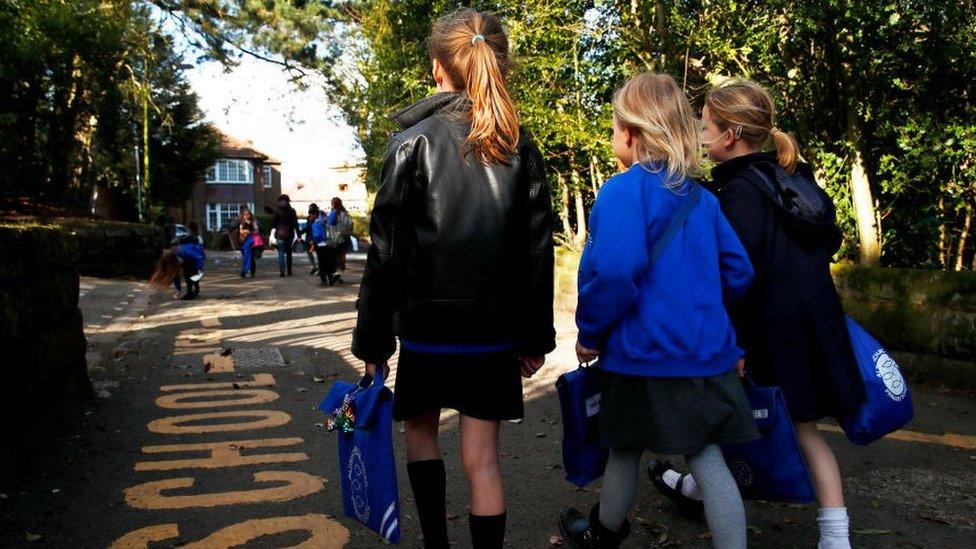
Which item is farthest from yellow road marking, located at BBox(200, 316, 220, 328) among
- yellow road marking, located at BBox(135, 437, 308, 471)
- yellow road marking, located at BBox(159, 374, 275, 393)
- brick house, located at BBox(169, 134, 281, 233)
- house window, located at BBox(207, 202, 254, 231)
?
house window, located at BBox(207, 202, 254, 231)

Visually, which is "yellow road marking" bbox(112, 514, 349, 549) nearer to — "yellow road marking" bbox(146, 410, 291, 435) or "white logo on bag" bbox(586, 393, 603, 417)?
"white logo on bag" bbox(586, 393, 603, 417)

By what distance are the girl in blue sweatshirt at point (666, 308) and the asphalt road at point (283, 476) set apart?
0.79 meters

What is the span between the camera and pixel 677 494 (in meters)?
3.56

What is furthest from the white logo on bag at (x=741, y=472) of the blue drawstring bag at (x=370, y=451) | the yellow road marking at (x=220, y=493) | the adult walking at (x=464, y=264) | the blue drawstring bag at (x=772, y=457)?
the yellow road marking at (x=220, y=493)

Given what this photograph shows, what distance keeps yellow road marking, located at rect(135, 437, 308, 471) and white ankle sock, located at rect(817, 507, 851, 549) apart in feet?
8.54

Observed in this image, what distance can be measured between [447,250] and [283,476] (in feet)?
7.08

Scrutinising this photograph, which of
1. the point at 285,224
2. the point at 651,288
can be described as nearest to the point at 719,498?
the point at 651,288

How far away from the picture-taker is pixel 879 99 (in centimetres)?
768

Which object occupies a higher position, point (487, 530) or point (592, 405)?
point (592, 405)

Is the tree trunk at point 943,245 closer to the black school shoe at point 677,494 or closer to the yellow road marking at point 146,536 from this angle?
the black school shoe at point 677,494

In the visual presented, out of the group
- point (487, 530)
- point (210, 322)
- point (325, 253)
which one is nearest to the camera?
point (487, 530)

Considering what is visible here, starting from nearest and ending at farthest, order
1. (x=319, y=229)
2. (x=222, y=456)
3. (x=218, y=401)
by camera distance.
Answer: (x=222, y=456) < (x=218, y=401) < (x=319, y=229)

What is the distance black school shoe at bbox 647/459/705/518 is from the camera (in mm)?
3533

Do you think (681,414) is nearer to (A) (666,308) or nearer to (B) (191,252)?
(A) (666,308)
